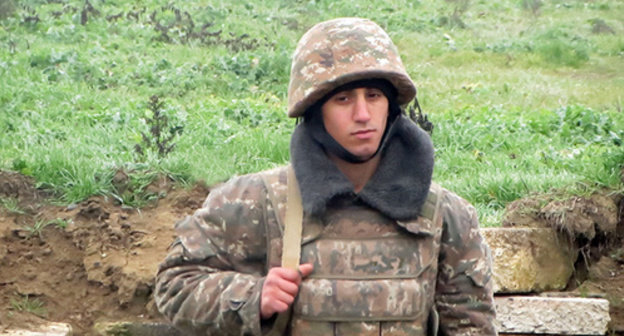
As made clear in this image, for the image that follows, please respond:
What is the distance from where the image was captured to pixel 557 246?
6641mm

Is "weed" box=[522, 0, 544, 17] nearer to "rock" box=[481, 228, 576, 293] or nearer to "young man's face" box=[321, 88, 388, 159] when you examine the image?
"rock" box=[481, 228, 576, 293]

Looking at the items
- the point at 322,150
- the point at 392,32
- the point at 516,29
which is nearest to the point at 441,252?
the point at 322,150

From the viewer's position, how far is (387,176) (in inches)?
141

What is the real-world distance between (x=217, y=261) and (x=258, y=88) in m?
7.79

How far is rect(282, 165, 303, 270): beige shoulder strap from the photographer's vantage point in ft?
11.4

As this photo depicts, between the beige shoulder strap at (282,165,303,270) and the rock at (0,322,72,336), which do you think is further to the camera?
the rock at (0,322,72,336)

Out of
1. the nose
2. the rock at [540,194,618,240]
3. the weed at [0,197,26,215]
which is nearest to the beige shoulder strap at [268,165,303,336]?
the nose

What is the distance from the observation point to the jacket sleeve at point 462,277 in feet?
11.8

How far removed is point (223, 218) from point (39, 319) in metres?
2.51

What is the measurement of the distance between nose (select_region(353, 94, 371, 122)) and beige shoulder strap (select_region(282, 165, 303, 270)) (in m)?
0.31

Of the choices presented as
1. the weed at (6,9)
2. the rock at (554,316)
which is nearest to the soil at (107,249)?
the rock at (554,316)

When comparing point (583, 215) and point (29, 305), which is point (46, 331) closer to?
point (29, 305)

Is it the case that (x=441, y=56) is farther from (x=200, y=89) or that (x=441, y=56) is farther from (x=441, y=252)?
(x=441, y=252)

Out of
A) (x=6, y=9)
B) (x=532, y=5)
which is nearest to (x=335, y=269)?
(x=6, y=9)
